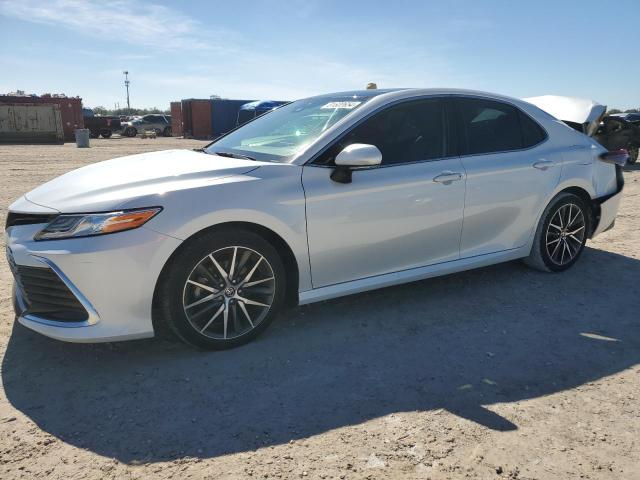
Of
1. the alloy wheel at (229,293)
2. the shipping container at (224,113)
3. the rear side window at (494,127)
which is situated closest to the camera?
the alloy wheel at (229,293)

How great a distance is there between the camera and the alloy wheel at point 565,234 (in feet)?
15.1

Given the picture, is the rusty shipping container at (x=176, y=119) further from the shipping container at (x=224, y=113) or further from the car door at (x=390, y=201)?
the car door at (x=390, y=201)

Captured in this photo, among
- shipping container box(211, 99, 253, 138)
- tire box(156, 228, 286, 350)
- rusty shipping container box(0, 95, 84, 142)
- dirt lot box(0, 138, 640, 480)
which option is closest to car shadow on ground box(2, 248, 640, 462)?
dirt lot box(0, 138, 640, 480)

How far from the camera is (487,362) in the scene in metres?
3.14

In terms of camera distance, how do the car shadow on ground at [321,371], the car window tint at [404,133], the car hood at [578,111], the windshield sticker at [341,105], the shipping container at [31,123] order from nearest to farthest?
the car shadow on ground at [321,371] < the car window tint at [404,133] < the windshield sticker at [341,105] < the car hood at [578,111] < the shipping container at [31,123]

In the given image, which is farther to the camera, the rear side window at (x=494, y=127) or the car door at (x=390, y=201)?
the rear side window at (x=494, y=127)

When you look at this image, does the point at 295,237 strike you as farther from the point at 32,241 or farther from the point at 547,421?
the point at 547,421

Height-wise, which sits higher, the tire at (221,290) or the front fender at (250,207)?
the front fender at (250,207)

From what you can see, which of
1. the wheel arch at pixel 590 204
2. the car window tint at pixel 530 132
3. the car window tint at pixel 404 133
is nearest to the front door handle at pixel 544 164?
the car window tint at pixel 530 132

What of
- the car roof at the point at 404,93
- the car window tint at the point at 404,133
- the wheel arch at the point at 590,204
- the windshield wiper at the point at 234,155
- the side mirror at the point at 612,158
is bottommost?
the wheel arch at the point at 590,204

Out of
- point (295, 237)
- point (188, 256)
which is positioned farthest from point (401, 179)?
point (188, 256)

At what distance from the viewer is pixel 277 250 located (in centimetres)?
335

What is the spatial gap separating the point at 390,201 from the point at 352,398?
142cm

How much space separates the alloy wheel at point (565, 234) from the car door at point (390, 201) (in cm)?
122
